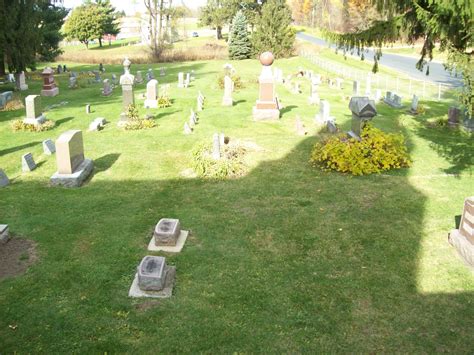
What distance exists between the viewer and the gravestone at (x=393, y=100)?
838 inches

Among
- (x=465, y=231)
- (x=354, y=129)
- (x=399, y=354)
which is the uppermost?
(x=354, y=129)

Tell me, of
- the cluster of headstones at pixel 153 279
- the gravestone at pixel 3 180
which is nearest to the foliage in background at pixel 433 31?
the cluster of headstones at pixel 153 279

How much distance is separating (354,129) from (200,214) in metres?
6.56

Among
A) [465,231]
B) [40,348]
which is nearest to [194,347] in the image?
[40,348]

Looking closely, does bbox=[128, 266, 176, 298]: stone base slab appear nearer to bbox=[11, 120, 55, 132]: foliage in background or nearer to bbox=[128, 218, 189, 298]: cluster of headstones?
bbox=[128, 218, 189, 298]: cluster of headstones

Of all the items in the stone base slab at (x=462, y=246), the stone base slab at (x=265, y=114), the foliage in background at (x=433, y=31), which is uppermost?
the foliage in background at (x=433, y=31)

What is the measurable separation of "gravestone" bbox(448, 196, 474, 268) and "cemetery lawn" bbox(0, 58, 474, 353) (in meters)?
0.18

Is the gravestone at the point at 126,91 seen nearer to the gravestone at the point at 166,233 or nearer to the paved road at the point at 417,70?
the gravestone at the point at 166,233

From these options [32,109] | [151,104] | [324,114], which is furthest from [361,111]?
[32,109]

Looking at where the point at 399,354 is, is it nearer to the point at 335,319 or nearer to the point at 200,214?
the point at 335,319

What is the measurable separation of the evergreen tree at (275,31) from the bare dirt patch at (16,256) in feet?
140

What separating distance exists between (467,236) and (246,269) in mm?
4038

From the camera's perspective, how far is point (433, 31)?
11.2 meters

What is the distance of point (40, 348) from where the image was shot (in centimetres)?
550
